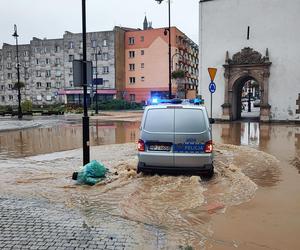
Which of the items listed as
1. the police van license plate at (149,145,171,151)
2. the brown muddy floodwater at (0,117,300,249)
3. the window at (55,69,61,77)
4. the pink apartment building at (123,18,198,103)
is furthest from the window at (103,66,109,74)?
the police van license plate at (149,145,171,151)

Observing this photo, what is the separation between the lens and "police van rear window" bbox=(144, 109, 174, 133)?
28.0 feet

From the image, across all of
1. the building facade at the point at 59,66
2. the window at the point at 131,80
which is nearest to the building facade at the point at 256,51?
the building facade at the point at 59,66

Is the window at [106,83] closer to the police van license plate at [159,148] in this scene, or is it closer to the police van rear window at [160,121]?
the police van rear window at [160,121]

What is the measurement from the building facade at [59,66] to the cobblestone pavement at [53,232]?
61.4 metres

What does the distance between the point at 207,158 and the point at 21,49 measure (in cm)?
7496

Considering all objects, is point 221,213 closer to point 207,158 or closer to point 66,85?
point 207,158

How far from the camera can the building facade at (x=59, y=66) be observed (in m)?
68.3

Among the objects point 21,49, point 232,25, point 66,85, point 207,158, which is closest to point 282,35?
point 232,25

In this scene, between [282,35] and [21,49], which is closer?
[282,35]

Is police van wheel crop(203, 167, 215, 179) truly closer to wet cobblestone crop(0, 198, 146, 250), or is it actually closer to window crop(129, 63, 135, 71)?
wet cobblestone crop(0, 198, 146, 250)

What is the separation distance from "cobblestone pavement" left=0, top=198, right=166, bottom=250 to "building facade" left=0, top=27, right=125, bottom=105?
61.4 m

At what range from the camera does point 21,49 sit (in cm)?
7644

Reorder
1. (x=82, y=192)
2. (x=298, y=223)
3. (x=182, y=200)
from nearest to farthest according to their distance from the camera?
1. (x=298, y=223)
2. (x=182, y=200)
3. (x=82, y=192)

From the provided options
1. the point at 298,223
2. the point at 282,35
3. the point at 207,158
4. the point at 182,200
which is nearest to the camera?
the point at 298,223
